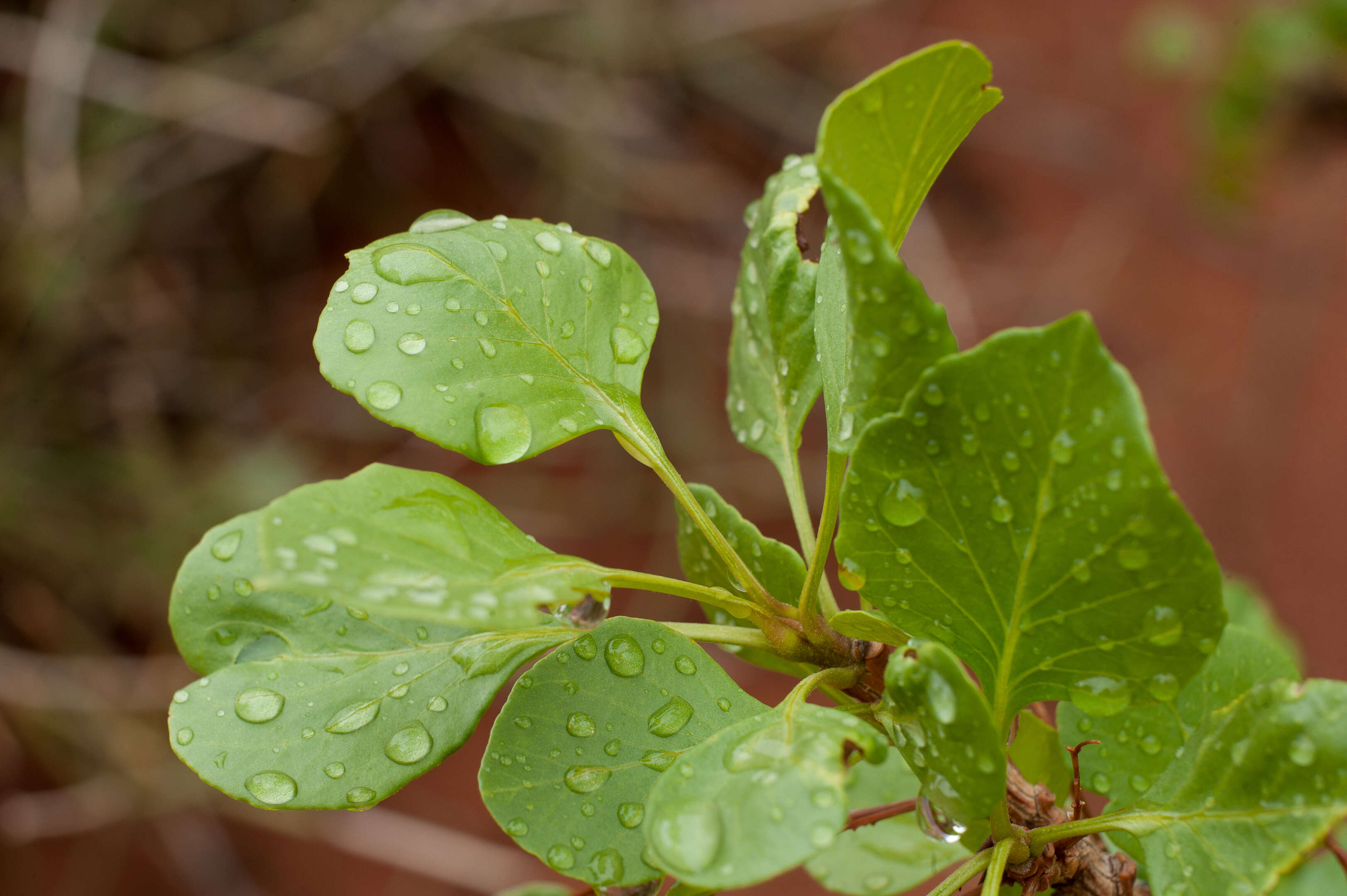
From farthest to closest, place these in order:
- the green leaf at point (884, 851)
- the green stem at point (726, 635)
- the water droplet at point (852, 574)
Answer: the green leaf at point (884, 851), the green stem at point (726, 635), the water droplet at point (852, 574)

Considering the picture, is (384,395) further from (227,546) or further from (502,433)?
(227,546)

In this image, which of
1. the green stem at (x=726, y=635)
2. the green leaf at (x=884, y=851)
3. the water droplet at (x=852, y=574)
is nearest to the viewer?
the water droplet at (x=852, y=574)

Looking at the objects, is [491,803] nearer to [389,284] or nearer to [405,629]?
[405,629]

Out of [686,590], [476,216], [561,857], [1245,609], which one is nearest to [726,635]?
[686,590]

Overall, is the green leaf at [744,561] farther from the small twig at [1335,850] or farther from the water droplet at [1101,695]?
the small twig at [1335,850]

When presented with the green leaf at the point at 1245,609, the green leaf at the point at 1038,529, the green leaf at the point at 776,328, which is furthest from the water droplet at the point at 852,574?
the green leaf at the point at 1245,609

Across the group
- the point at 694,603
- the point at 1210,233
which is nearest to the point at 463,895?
the point at 694,603
